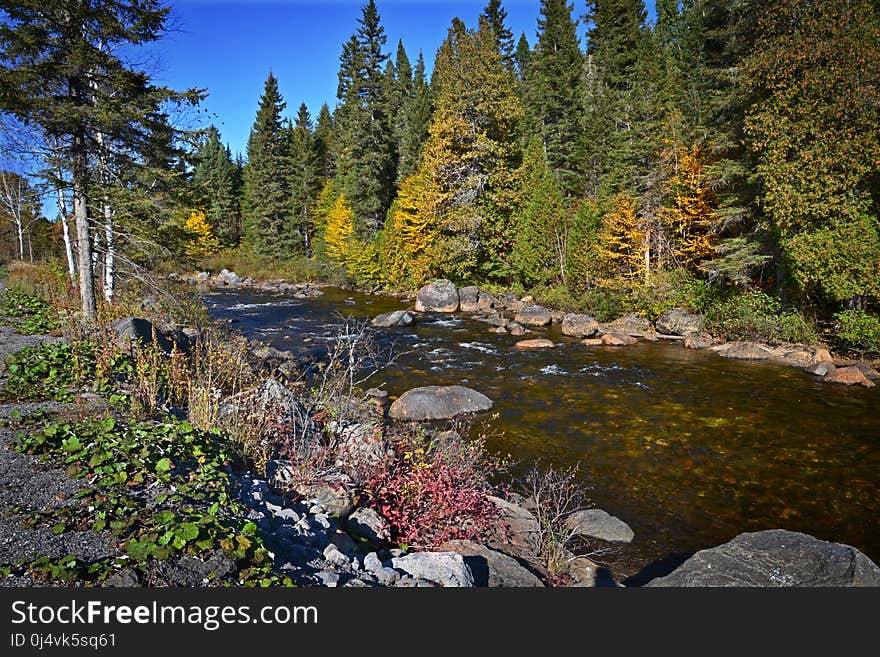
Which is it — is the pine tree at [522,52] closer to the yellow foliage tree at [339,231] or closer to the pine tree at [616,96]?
the pine tree at [616,96]

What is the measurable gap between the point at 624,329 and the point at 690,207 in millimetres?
5755

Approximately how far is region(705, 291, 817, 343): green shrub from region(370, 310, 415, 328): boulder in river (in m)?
11.4

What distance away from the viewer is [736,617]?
128 inches

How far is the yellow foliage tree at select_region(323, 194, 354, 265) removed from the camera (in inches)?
1494

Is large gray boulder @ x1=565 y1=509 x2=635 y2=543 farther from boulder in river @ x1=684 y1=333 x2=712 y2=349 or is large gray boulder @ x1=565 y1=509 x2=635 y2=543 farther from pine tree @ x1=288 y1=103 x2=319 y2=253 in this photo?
pine tree @ x1=288 y1=103 x2=319 y2=253

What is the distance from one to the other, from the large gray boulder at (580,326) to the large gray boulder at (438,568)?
15.3 meters

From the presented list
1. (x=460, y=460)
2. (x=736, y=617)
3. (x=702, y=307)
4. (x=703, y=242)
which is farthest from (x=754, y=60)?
(x=736, y=617)

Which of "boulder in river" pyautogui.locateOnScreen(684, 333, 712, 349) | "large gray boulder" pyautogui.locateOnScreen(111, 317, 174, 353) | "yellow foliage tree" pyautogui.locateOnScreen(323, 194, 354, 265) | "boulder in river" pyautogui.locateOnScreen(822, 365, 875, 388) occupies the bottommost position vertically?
Result: "boulder in river" pyautogui.locateOnScreen(822, 365, 875, 388)

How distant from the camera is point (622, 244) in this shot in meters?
21.1

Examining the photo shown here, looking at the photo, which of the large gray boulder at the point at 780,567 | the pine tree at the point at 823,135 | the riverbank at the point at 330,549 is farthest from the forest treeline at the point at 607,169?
the large gray boulder at the point at 780,567

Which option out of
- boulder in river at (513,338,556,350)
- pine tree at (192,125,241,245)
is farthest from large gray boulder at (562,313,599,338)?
pine tree at (192,125,241,245)

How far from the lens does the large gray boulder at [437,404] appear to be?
10000 millimetres

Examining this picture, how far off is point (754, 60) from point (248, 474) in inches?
708

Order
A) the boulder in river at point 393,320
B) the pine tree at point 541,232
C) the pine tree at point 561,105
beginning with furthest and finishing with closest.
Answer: the pine tree at point 561,105 → the pine tree at point 541,232 → the boulder in river at point 393,320
